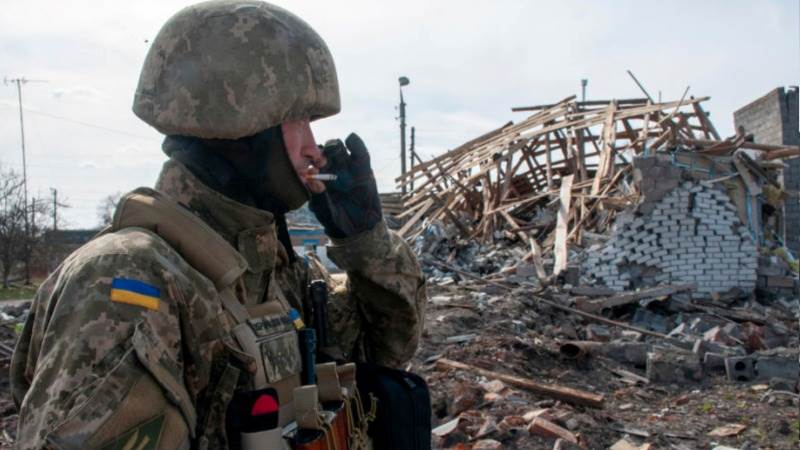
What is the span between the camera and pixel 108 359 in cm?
119

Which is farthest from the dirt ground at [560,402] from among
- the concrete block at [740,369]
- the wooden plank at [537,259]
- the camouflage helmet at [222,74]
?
the camouflage helmet at [222,74]

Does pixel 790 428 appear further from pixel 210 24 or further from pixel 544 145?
pixel 544 145

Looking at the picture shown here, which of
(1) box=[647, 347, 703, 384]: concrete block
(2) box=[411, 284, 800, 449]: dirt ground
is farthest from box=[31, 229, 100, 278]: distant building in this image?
(1) box=[647, 347, 703, 384]: concrete block

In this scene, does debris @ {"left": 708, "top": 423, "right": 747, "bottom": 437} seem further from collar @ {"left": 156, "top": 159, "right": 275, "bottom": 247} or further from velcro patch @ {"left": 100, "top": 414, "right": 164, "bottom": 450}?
velcro patch @ {"left": 100, "top": 414, "right": 164, "bottom": 450}

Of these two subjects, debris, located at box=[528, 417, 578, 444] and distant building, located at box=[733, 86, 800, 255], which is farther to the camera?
distant building, located at box=[733, 86, 800, 255]

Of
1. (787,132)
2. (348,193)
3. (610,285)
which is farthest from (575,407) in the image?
(787,132)

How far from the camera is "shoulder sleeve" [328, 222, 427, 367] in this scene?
2.07 metres

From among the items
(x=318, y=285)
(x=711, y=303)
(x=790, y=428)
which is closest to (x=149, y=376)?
(x=318, y=285)

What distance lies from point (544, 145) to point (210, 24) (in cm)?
1600

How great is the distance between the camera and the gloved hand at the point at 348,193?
6.65 feet

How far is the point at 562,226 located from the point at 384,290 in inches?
476

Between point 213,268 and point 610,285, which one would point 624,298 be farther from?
point 213,268

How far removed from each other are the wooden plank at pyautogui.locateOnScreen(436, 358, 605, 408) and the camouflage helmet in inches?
202

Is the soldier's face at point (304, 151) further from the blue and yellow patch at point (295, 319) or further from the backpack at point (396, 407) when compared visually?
the backpack at point (396, 407)
